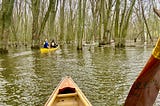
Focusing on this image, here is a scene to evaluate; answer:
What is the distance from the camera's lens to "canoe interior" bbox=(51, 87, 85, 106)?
285 inches

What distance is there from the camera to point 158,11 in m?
2.11

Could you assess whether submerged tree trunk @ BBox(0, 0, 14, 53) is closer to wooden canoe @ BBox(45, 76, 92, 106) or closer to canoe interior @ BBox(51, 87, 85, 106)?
wooden canoe @ BBox(45, 76, 92, 106)

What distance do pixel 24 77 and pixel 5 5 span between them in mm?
16268

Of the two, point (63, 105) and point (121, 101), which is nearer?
point (63, 105)

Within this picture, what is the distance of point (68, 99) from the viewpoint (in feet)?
25.0

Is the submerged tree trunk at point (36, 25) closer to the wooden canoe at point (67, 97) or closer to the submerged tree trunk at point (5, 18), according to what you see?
the submerged tree trunk at point (5, 18)

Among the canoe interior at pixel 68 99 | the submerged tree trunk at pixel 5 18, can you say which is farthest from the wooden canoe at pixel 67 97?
the submerged tree trunk at pixel 5 18

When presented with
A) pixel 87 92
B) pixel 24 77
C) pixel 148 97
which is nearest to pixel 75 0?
pixel 24 77

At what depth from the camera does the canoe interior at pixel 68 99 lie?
7.23 m

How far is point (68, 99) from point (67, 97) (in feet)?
0.29

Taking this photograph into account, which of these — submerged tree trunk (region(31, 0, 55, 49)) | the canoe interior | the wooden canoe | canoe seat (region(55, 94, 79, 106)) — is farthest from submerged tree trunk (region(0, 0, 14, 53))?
canoe seat (region(55, 94, 79, 106))

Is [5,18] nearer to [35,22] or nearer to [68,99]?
[35,22]

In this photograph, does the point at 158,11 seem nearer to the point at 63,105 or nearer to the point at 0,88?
→ the point at 63,105

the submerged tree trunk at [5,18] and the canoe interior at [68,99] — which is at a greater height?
the submerged tree trunk at [5,18]
